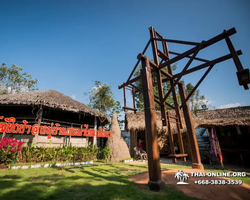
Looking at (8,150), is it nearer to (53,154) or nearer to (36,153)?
(36,153)

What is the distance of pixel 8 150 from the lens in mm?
7246

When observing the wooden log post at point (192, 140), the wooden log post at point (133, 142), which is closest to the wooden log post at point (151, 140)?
the wooden log post at point (192, 140)

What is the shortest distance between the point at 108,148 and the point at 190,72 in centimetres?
924

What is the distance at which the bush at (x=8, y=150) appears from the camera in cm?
700

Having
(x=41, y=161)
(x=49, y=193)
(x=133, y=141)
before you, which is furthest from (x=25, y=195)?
(x=133, y=141)

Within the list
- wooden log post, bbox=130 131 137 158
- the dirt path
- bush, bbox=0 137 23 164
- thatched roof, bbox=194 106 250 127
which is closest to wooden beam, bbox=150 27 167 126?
the dirt path

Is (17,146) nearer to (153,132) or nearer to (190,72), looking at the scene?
(153,132)

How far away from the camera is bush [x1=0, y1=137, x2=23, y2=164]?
700cm

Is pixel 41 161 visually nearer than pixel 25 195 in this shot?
No

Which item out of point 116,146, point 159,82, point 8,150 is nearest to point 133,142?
point 116,146

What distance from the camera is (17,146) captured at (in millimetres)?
7867

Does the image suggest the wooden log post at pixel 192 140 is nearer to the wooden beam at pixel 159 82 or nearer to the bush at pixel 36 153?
the wooden beam at pixel 159 82

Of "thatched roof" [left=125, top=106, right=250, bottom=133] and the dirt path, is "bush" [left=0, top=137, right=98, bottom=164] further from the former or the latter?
the dirt path

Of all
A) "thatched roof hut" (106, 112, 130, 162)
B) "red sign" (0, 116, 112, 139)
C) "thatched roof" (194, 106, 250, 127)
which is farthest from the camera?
"thatched roof" (194, 106, 250, 127)
